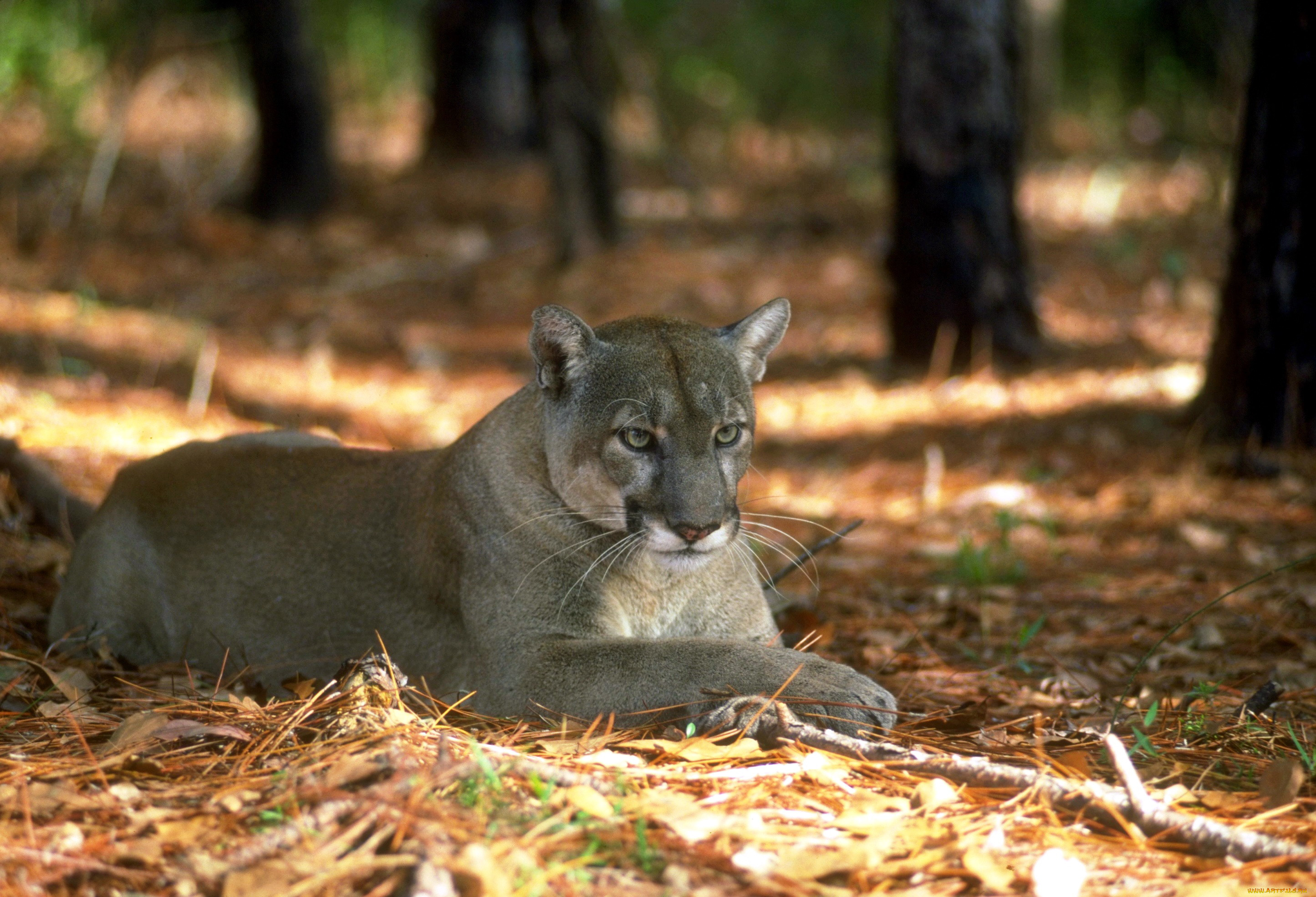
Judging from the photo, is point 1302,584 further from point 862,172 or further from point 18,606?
point 862,172

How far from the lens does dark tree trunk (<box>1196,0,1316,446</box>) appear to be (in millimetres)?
6480

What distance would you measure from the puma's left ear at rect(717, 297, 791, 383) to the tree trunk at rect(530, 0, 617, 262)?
8388 millimetres

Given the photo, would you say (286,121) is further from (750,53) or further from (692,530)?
(692,530)

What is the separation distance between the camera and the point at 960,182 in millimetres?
9172

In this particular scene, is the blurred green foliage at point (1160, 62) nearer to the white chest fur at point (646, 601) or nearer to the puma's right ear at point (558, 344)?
the puma's right ear at point (558, 344)

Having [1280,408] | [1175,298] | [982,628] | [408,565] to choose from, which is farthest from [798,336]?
[408,565]

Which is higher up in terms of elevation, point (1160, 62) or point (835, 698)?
point (1160, 62)

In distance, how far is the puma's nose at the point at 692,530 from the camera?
13.2 ft

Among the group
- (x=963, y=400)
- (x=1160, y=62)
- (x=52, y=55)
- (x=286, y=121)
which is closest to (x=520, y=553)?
(x=963, y=400)

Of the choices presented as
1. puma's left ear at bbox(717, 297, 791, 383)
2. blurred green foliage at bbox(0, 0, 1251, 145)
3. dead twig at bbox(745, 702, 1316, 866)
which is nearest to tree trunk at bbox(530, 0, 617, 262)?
blurred green foliage at bbox(0, 0, 1251, 145)

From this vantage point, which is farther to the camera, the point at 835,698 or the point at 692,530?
the point at 692,530

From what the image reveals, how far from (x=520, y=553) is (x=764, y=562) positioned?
2.01 metres

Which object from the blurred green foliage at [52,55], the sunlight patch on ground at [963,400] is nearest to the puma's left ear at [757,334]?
the sunlight patch on ground at [963,400]

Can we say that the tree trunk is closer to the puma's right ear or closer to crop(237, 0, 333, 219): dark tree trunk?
crop(237, 0, 333, 219): dark tree trunk
